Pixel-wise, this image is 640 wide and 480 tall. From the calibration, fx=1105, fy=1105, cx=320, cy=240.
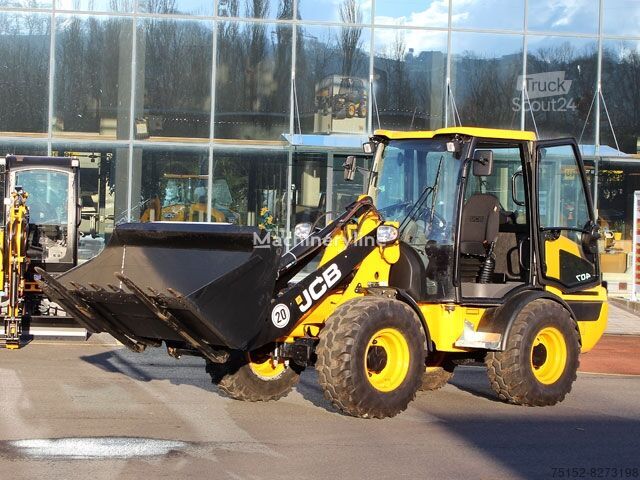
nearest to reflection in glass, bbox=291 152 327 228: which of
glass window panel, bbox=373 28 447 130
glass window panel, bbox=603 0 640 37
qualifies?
glass window panel, bbox=373 28 447 130

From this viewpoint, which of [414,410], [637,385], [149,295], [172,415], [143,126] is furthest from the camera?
[143,126]

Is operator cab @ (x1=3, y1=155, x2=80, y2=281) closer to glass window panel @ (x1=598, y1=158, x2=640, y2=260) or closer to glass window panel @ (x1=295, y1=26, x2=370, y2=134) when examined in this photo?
glass window panel @ (x1=295, y1=26, x2=370, y2=134)

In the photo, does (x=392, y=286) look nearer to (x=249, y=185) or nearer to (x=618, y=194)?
(x=249, y=185)

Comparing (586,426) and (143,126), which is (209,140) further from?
(586,426)

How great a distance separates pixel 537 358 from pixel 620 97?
49.4 feet

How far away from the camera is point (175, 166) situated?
2331cm

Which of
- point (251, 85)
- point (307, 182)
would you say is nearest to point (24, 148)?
point (251, 85)

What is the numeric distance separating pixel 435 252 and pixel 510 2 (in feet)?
50.0

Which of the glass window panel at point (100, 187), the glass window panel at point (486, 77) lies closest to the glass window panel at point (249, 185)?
the glass window panel at point (100, 187)

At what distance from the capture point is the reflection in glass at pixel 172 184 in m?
23.2

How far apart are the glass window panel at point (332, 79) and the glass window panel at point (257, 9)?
575 millimetres

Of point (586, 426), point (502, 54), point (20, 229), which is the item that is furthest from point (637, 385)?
point (502, 54)

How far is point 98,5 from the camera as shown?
2330 cm

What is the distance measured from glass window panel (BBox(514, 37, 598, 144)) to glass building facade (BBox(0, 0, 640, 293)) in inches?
1.9
